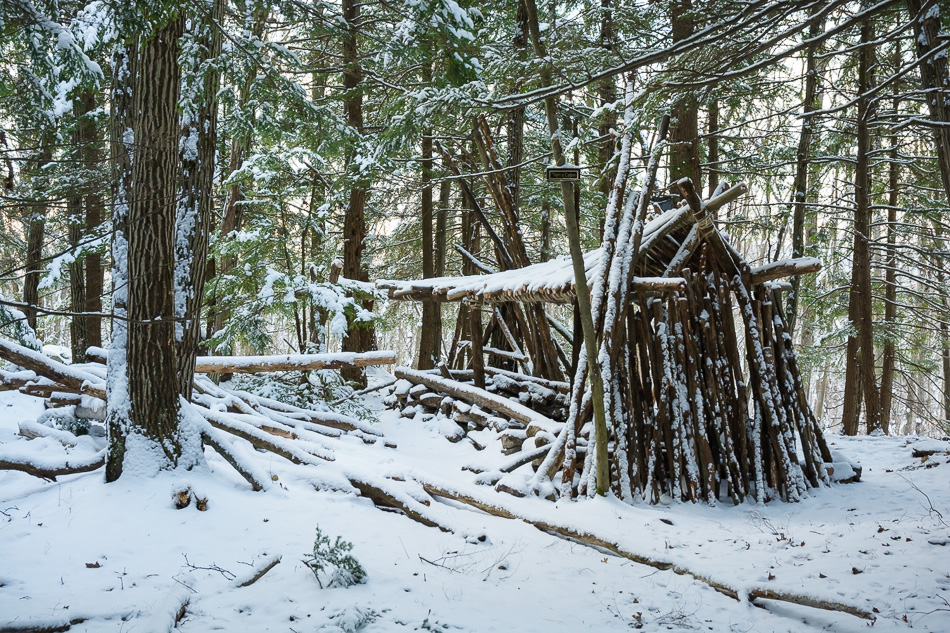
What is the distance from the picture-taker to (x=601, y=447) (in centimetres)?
538

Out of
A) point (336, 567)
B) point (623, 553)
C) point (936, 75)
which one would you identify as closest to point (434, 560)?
point (336, 567)

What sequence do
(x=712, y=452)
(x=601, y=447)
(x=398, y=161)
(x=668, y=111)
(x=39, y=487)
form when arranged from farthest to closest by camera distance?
1. (x=398, y=161)
2. (x=712, y=452)
3. (x=601, y=447)
4. (x=668, y=111)
5. (x=39, y=487)

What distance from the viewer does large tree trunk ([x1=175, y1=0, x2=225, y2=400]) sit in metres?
4.88

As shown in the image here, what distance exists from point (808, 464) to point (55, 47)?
7734 millimetres

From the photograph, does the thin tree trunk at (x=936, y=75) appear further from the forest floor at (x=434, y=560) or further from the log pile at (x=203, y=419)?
the log pile at (x=203, y=419)

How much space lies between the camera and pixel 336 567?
11.7 feet

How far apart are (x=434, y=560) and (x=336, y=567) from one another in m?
0.76

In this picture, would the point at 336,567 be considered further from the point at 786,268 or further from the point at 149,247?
the point at 786,268

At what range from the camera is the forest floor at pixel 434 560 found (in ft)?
10.4

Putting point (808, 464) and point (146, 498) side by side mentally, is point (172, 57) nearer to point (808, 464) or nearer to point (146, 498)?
point (146, 498)

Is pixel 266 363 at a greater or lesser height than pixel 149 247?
lesser

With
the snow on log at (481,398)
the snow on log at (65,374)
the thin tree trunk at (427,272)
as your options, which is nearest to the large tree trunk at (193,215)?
the snow on log at (65,374)

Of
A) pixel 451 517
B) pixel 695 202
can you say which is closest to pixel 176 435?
pixel 451 517

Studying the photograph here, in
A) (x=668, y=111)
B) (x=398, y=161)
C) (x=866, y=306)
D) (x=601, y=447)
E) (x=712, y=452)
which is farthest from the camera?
(x=398, y=161)
